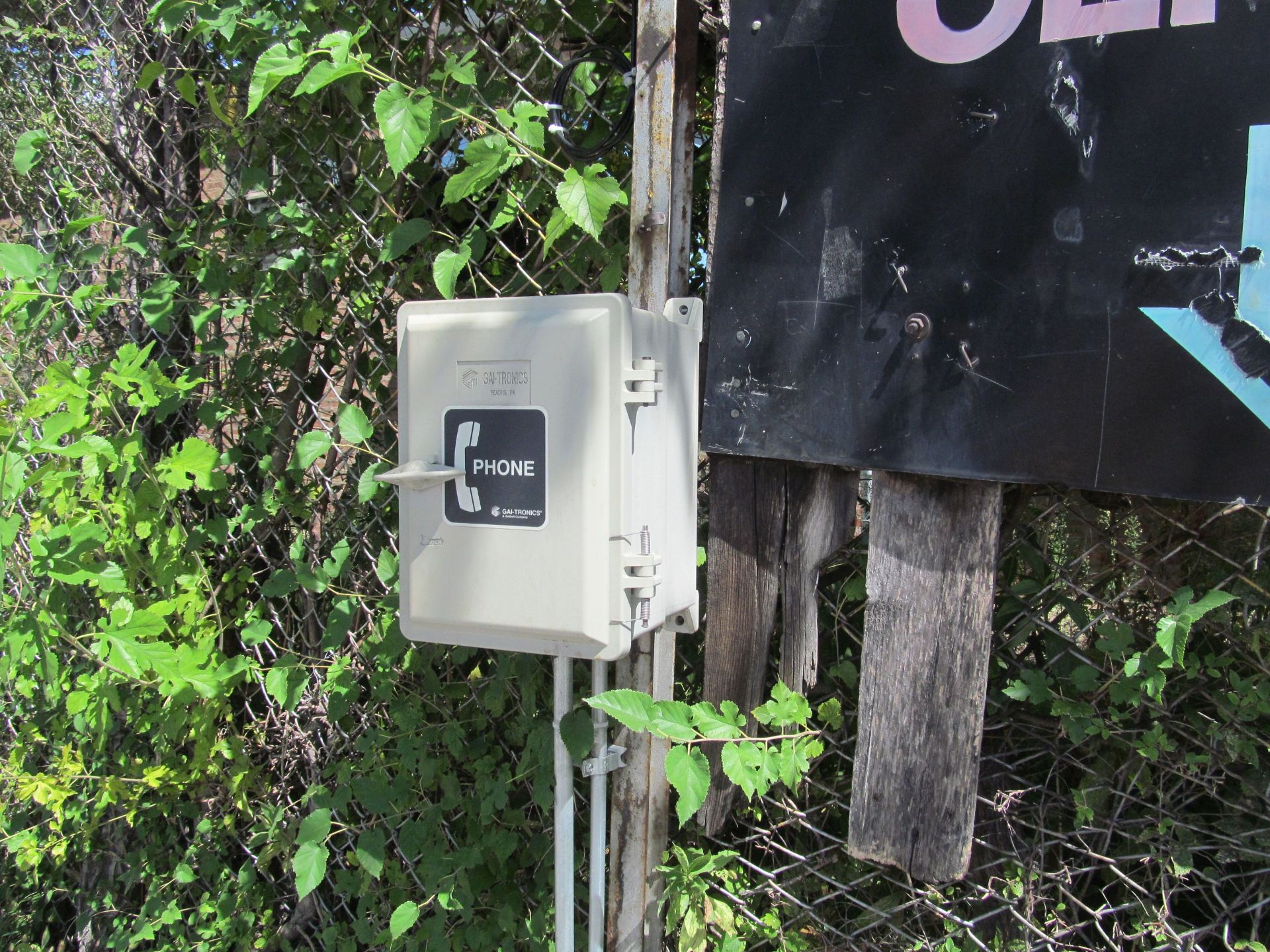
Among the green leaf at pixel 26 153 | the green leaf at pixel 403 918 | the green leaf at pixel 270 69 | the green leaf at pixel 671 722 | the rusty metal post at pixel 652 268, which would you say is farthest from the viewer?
the green leaf at pixel 26 153

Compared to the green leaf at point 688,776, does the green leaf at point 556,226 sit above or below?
above

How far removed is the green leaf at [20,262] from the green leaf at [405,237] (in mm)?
847

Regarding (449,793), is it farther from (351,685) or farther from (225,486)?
(225,486)

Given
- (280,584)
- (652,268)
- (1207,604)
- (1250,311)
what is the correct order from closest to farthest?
(1250,311)
(1207,604)
(652,268)
(280,584)

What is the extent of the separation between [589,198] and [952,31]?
534 millimetres

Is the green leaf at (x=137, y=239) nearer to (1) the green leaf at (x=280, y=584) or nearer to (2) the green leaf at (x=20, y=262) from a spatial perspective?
(2) the green leaf at (x=20, y=262)

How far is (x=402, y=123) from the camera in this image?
4.45 feet

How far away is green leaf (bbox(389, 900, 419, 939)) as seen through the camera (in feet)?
5.06

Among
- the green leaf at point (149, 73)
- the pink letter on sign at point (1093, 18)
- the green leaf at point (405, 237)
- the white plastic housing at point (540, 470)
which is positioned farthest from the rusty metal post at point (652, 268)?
the green leaf at point (149, 73)

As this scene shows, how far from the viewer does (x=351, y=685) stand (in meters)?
1.68

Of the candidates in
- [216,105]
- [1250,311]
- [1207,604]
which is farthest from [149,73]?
[1207,604]

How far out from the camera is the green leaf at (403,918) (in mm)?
1543

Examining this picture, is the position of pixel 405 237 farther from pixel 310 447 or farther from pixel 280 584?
pixel 280 584

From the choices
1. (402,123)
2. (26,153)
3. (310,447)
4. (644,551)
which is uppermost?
(26,153)
